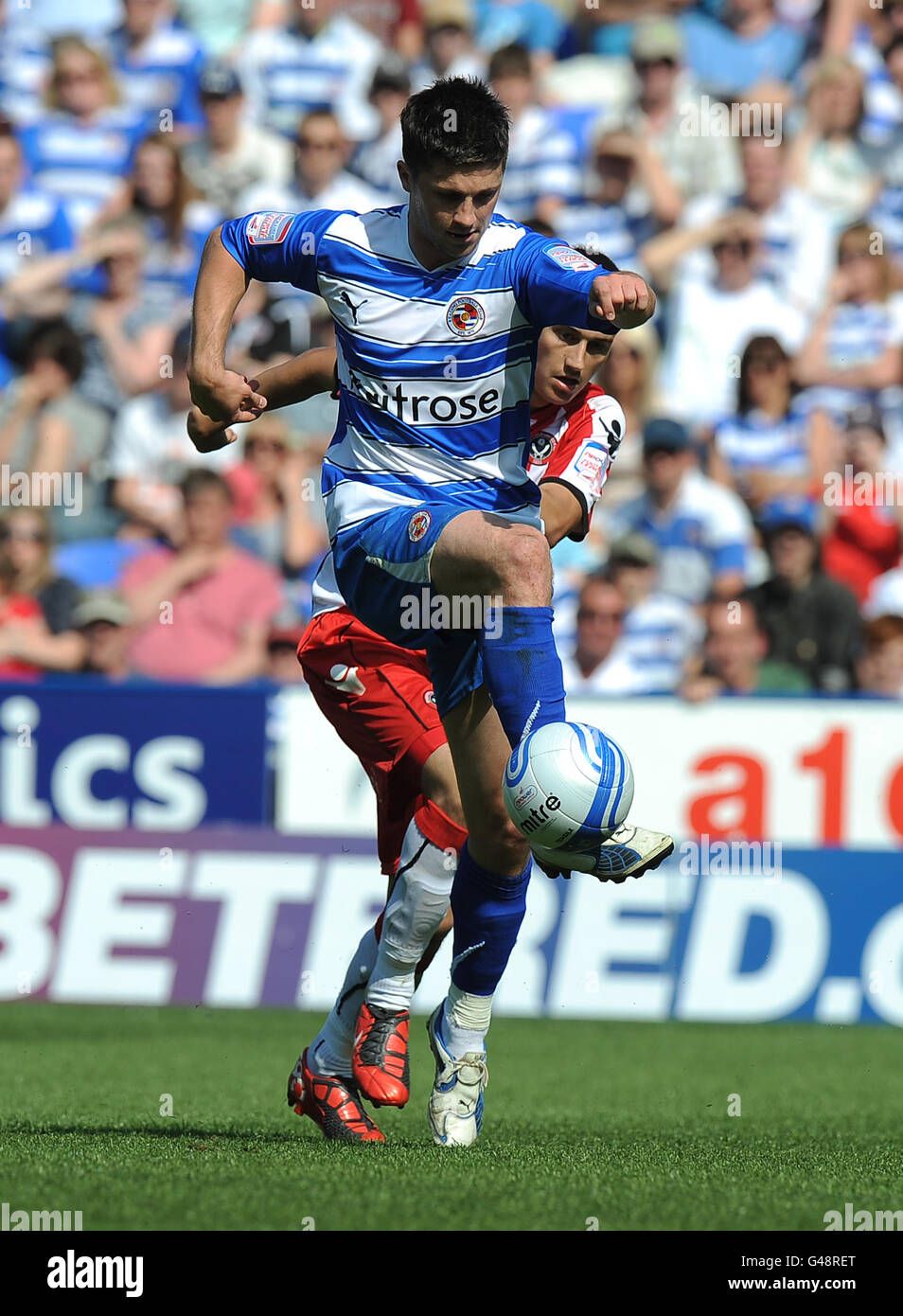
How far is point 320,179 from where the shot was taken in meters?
14.5

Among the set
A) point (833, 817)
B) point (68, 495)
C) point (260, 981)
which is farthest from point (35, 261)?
point (833, 817)

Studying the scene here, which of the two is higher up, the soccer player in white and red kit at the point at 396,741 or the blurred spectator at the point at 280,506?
the blurred spectator at the point at 280,506

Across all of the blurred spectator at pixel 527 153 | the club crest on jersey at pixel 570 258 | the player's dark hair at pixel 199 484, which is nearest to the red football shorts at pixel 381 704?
the club crest on jersey at pixel 570 258

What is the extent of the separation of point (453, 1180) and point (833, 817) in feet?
22.1

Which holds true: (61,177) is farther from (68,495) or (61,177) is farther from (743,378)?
(743,378)

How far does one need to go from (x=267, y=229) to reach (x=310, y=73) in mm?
10722

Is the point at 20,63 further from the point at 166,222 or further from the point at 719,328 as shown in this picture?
the point at 719,328

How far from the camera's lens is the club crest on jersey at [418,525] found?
5367 mm

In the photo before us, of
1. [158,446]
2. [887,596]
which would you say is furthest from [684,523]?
[158,446]

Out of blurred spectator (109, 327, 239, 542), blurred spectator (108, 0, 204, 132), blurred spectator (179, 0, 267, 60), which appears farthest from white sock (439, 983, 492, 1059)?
blurred spectator (179, 0, 267, 60)

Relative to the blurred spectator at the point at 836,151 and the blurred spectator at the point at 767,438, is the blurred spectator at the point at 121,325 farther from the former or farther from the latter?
the blurred spectator at the point at 836,151

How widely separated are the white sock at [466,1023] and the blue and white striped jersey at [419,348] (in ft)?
4.77

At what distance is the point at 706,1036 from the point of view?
10078 millimetres

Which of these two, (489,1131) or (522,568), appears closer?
(522,568)
